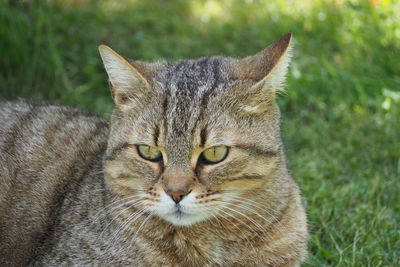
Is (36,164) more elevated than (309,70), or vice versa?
(309,70)

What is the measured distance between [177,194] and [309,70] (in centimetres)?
362

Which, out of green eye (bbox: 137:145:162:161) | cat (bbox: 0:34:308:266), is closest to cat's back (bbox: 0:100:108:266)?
cat (bbox: 0:34:308:266)

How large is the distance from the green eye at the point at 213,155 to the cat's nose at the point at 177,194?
0.21m

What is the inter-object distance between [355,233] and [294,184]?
31.3 inches

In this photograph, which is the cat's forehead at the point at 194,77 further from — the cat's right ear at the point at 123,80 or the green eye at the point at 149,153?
the green eye at the point at 149,153

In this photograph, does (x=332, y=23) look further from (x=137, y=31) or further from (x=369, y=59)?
(x=137, y=31)

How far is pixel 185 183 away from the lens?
3.17 metres

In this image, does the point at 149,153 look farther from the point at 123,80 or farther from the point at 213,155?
the point at 123,80

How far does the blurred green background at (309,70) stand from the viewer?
465 cm

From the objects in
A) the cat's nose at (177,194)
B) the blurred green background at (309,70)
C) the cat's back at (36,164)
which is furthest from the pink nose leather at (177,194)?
the blurred green background at (309,70)

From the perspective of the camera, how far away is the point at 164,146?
130 inches

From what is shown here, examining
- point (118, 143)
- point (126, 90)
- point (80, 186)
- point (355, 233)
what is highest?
point (126, 90)

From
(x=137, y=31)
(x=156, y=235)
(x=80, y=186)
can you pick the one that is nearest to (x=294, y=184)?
(x=156, y=235)

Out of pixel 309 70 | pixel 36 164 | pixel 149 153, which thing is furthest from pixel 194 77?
pixel 309 70
